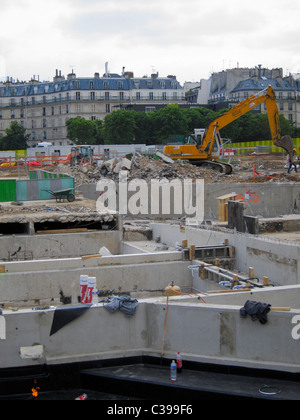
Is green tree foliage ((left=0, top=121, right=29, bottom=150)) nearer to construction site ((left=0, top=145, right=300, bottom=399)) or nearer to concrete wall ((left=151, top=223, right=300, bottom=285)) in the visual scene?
construction site ((left=0, top=145, right=300, bottom=399))

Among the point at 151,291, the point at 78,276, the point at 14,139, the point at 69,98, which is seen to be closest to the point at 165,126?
the point at 69,98

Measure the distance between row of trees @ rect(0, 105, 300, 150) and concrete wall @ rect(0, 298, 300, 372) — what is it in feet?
178

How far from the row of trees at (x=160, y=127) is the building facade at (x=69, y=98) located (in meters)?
9.14

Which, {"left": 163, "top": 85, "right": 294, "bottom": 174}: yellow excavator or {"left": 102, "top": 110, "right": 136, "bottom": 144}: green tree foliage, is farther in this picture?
{"left": 102, "top": 110, "right": 136, "bottom": 144}: green tree foliage

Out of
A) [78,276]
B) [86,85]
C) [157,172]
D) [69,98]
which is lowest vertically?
[78,276]

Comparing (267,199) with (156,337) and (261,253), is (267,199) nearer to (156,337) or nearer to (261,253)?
(261,253)

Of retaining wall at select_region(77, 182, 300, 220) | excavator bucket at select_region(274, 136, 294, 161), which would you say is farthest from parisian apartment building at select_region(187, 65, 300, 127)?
retaining wall at select_region(77, 182, 300, 220)

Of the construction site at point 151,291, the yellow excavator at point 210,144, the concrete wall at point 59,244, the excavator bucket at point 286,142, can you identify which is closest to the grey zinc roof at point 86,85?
the yellow excavator at point 210,144

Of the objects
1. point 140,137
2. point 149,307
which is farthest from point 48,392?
point 140,137

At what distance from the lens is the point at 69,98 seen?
79.8 m

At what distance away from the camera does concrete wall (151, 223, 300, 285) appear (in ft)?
51.3

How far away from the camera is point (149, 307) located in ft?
36.1

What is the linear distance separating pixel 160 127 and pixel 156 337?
58.1 m
